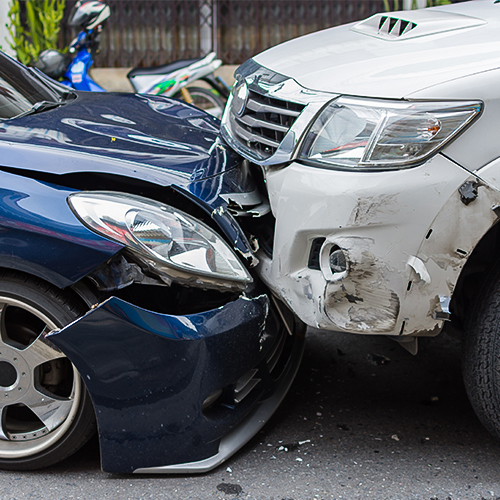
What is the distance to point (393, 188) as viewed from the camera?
5.81 ft

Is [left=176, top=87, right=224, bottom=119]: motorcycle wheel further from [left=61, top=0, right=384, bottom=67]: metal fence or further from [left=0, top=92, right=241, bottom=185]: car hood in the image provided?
[left=0, top=92, right=241, bottom=185]: car hood

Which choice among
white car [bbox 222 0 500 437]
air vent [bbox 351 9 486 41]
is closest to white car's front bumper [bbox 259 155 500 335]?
white car [bbox 222 0 500 437]

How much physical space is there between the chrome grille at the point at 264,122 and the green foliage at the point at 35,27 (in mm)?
6432

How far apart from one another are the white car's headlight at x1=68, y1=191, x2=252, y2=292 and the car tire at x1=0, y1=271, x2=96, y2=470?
271 millimetres

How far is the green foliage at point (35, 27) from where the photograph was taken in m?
7.84

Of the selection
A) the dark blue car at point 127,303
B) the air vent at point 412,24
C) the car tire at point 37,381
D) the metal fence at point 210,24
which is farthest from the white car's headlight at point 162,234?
the metal fence at point 210,24

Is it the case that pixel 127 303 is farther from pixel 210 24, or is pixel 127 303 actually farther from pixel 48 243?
pixel 210 24

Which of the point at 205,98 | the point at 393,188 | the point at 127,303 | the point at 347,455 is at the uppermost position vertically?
the point at 393,188

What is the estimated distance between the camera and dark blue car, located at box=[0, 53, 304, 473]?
186cm

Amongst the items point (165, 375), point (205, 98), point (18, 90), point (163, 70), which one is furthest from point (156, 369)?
point (205, 98)

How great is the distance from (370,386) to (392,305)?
927mm

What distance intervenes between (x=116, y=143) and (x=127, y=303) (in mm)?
616

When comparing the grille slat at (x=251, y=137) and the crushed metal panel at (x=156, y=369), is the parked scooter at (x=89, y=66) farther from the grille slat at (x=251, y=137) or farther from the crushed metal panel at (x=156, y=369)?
the crushed metal panel at (x=156, y=369)

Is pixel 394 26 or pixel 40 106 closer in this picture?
pixel 394 26
